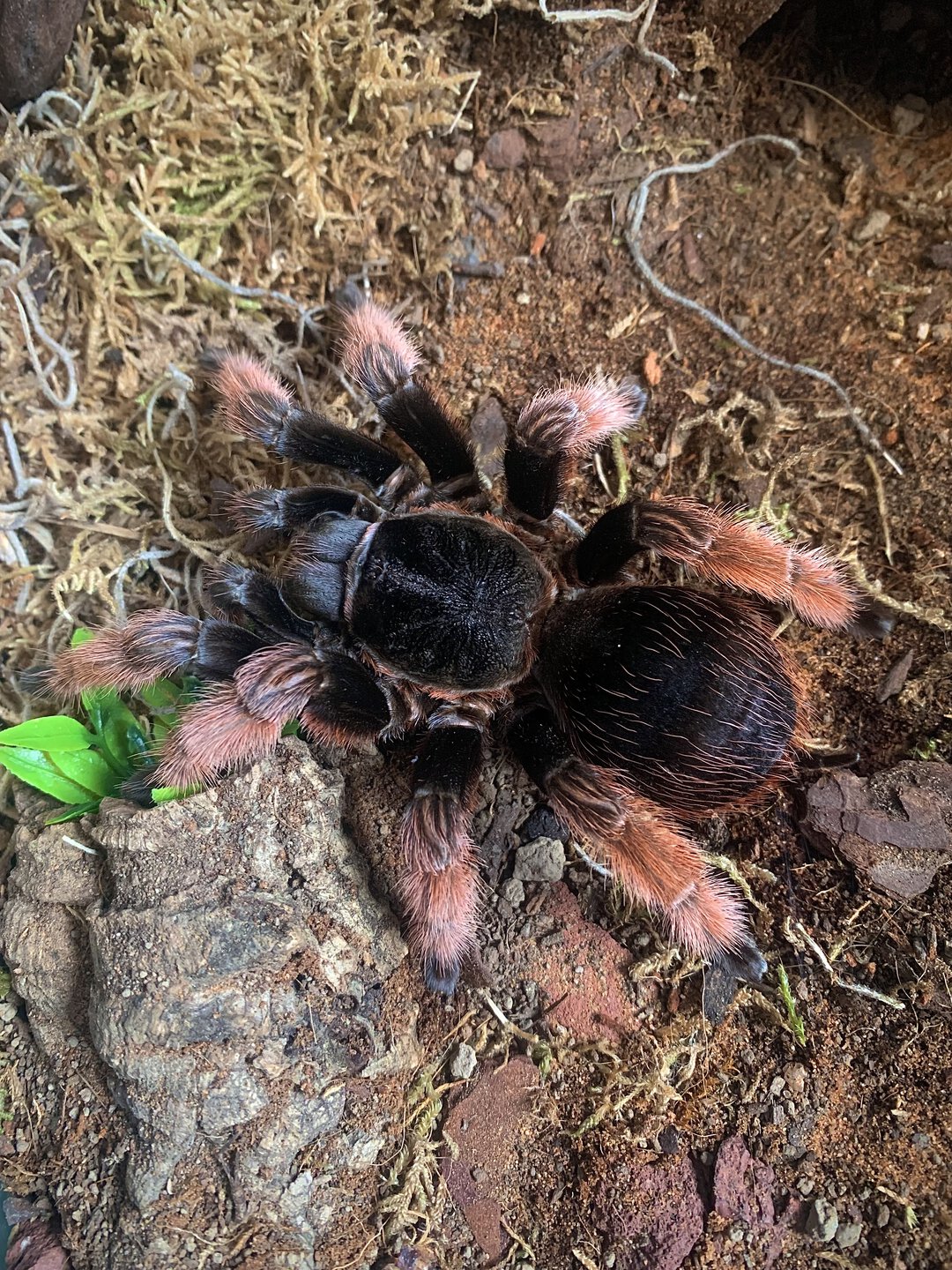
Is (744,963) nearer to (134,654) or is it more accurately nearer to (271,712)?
(271,712)

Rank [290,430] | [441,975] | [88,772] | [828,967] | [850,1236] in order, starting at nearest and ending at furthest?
[850,1236] < [828,967] < [441,975] < [88,772] < [290,430]

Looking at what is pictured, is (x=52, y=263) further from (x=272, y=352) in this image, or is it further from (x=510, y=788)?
(x=510, y=788)

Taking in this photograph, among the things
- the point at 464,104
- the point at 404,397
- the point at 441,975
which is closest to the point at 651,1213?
the point at 441,975

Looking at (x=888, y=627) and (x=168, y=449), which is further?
(x=168, y=449)

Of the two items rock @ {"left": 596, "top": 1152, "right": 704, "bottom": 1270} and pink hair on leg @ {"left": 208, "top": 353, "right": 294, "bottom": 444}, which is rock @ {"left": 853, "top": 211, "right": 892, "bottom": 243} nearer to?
pink hair on leg @ {"left": 208, "top": 353, "right": 294, "bottom": 444}

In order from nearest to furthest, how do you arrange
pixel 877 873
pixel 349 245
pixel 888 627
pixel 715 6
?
1. pixel 877 873
2. pixel 888 627
3. pixel 715 6
4. pixel 349 245

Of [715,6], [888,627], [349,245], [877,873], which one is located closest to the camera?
[877,873]

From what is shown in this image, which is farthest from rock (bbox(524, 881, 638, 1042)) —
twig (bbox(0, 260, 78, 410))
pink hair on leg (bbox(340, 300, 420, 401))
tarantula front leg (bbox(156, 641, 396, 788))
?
twig (bbox(0, 260, 78, 410))

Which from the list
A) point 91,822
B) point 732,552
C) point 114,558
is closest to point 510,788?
point 732,552

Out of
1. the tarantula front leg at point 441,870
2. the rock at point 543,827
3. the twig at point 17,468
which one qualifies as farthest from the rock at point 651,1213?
the twig at point 17,468
